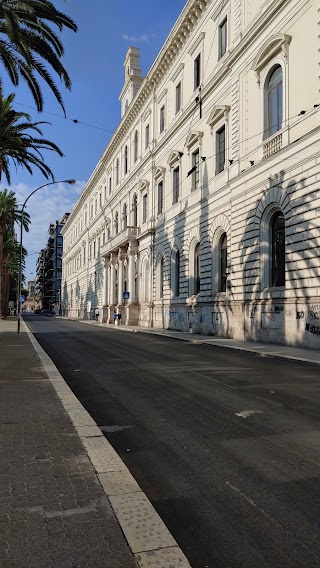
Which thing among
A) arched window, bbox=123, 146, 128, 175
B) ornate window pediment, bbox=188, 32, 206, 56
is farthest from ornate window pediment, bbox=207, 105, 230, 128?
arched window, bbox=123, 146, 128, 175

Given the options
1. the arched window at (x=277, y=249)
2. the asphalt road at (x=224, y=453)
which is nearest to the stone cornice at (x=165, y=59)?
the arched window at (x=277, y=249)

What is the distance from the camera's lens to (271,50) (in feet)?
65.2

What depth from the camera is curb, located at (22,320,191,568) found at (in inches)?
111

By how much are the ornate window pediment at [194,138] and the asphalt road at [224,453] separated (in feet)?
68.1

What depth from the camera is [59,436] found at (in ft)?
17.4

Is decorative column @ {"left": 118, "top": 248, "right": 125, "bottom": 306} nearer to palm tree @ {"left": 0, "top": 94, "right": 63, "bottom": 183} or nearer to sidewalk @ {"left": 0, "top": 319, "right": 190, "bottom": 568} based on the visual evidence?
palm tree @ {"left": 0, "top": 94, "right": 63, "bottom": 183}

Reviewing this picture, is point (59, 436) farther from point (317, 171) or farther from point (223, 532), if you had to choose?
point (317, 171)

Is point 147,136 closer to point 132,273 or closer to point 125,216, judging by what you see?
point 125,216

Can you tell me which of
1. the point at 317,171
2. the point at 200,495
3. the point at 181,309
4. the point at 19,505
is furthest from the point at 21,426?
the point at 181,309

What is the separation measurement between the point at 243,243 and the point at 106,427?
56.4 ft

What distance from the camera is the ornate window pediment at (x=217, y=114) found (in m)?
24.4

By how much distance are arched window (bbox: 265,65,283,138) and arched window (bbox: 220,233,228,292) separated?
21.6ft

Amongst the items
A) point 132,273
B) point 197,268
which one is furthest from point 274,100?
point 132,273

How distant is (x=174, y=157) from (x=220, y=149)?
7.38m
